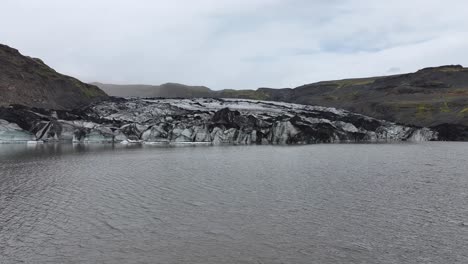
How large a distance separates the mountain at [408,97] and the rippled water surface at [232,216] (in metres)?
92.2

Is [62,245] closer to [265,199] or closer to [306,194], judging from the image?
[265,199]

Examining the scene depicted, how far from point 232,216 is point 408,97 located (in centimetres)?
14351

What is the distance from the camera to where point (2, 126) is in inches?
2653

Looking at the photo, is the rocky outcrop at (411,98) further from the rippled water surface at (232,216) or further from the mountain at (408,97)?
the rippled water surface at (232,216)

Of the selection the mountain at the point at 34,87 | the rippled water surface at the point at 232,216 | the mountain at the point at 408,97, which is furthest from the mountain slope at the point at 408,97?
the mountain at the point at 34,87

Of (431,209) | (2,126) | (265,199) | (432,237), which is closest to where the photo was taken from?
(432,237)

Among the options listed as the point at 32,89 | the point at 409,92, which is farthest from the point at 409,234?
the point at 409,92

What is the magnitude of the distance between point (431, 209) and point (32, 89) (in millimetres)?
104587

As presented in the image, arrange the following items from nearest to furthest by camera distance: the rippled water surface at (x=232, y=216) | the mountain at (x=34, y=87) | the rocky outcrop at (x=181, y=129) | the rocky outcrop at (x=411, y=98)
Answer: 1. the rippled water surface at (x=232, y=216)
2. the rocky outcrop at (x=181, y=129)
3. the mountain at (x=34, y=87)
4. the rocky outcrop at (x=411, y=98)

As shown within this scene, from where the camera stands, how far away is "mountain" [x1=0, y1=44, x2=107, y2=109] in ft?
319

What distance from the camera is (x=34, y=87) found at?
103750mm

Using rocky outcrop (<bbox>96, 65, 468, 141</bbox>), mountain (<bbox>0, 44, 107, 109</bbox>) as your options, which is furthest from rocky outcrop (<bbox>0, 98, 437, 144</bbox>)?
rocky outcrop (<bbox>96, 65, 468, 141</bbox>)

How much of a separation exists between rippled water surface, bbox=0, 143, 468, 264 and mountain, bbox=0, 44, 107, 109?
7334 cm

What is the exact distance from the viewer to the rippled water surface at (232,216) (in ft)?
44.3
